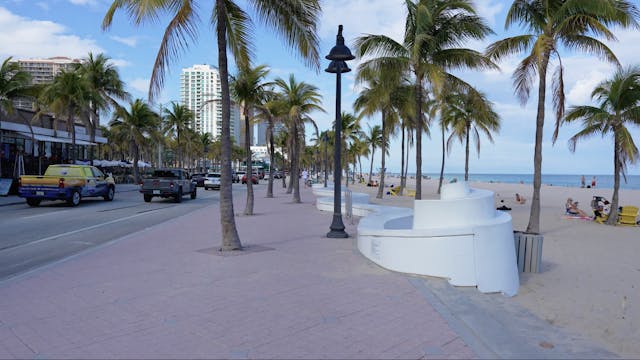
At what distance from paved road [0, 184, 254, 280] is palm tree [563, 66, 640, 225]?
16.6 metres

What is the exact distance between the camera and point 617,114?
56.9 ft

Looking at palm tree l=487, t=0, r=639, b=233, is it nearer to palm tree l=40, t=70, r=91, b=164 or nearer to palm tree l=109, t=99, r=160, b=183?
palm tree l=40, t=70, r=91, b=164

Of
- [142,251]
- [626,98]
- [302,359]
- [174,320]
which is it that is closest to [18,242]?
[142,251]

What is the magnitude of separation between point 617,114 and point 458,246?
1468 centimetres

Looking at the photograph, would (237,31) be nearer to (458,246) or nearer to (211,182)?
(458,246)

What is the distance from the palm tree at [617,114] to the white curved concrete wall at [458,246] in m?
12.3

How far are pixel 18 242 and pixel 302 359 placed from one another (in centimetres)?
943

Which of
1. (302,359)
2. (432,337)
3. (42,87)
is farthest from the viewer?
(42,87)

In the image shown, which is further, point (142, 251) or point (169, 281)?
point (142, 251)

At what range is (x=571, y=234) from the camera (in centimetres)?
1465

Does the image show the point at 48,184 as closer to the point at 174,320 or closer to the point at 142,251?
the point at 142,251

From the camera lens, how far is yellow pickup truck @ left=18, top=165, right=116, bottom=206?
1922 cm

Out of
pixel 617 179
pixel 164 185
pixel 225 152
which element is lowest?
pixel 164 185

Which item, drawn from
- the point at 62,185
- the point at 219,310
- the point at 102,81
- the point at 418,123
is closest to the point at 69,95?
the point at 102,81
